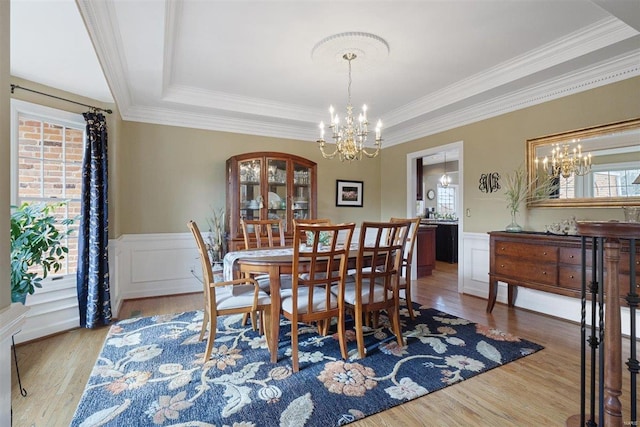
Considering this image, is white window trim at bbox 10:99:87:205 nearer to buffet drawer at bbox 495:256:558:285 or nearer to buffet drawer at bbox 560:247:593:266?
buffet drawer at bbox 495:256:558:285

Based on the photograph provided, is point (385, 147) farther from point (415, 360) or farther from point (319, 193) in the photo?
point (415, 360)

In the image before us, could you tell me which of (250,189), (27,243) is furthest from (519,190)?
(27,243)

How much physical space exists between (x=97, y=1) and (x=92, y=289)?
93.8 inches

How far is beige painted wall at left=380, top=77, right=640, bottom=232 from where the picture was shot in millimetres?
2941

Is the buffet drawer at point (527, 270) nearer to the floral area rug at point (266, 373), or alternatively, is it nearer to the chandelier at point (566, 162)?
the floral area rug at point (266, 373)

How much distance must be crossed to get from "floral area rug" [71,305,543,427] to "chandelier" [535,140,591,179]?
5.84 feet

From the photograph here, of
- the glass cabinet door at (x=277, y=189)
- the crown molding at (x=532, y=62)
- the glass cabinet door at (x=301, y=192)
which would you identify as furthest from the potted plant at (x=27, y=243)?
the crown molding at (x=532, y=62)

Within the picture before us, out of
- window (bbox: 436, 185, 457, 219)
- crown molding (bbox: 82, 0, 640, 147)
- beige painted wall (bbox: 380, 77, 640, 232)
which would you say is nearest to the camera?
crown molding (bbox: 82, 0, 640, 147)

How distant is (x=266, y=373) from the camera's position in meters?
2.17

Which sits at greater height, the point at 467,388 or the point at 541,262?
the point at 541,262

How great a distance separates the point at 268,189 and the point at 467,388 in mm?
3205

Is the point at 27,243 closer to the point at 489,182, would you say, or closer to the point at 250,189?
the point at 250,189

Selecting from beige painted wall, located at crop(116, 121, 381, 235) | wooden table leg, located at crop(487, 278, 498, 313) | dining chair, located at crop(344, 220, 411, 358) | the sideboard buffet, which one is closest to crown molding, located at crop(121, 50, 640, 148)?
beige painted wall, located at crop(116, 121, 381, 235)

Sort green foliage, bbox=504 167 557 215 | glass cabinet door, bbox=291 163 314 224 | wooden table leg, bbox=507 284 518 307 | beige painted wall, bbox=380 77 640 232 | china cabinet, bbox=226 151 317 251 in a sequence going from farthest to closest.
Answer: glass cabinet door, bbox=291 163 314 224
china cabinet, bbox=226 151 317 251
wooden table leg, bbox=507 284 518 307
green foliage, bbox=504 167 557 215
beige painted wall, bbox=380 77 640 232
